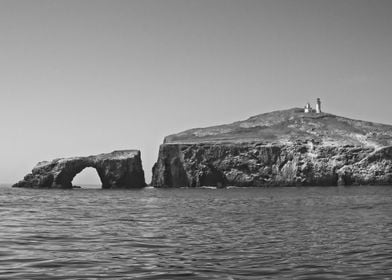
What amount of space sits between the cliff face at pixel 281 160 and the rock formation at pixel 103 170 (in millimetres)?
8835

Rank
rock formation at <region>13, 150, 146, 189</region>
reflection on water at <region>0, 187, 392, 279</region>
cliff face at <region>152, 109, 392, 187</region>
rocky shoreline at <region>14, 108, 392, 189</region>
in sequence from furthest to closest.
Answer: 1. rock formation at <region>13, 150, 146, 189</region>
2. rocky shoreline at <region>14, 108, 392, 189</region>
3. cliff face at <region>152, 109, 392, 187</region>
4. reflection on water at <region>0, 187, 392, 279</region>

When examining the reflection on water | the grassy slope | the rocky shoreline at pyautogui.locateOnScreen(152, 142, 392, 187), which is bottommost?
the reflection on water

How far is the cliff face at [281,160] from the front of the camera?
139875 mm

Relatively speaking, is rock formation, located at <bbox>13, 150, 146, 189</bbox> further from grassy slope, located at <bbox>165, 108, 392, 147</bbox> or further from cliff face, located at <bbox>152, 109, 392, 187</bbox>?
grassy slope, located at <bbox>165, 108, 392, 147</bbox>

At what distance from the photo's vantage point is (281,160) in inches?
5694

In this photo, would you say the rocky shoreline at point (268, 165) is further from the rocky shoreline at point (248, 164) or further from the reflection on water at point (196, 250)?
the reflection on water at point (196, 250)

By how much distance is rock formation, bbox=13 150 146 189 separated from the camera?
14275cm

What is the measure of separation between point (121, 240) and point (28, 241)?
390 centimetres

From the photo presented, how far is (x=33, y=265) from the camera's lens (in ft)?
50.3

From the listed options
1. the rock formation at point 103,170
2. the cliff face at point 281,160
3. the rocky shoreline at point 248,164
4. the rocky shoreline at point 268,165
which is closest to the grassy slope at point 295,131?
the cliff face at point 281,160

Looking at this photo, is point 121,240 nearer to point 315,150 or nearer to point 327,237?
point 327,237

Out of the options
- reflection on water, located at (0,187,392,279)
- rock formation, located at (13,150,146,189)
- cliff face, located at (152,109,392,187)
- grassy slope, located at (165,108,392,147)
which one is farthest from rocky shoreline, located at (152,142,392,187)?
reflection on water, located at (0,187,392,279)

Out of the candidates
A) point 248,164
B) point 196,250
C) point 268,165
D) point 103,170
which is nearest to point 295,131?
point 268,165

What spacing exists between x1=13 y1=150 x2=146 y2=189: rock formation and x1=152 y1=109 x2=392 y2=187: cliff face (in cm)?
883
